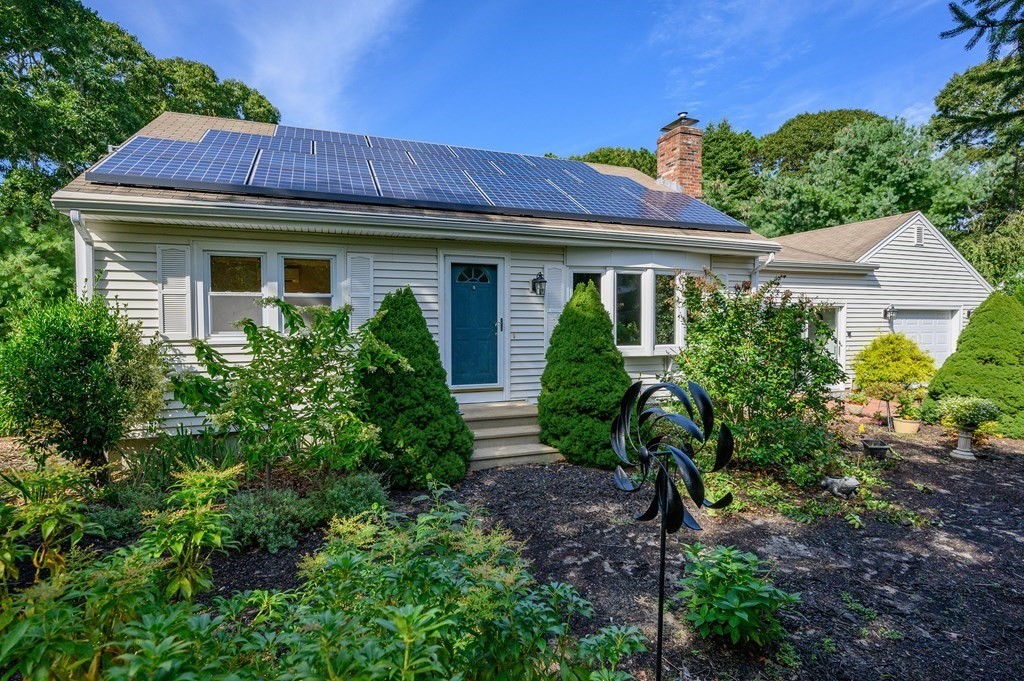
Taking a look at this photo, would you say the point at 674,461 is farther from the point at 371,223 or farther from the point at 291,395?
the point at 371,223

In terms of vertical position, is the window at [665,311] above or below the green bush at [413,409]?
above

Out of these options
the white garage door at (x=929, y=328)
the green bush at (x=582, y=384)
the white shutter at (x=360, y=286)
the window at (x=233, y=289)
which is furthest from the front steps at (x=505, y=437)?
the white garage door at (x=929, y=328)

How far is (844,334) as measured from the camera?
12234 mm

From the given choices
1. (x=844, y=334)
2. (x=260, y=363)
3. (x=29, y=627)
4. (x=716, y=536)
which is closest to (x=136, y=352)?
(x=260, y=363)

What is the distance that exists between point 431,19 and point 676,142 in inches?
233

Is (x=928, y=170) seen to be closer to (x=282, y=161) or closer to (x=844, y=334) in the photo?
(x=844, y=334)

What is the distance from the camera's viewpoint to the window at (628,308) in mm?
8016

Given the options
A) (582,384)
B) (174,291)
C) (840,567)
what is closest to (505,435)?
(582,384)

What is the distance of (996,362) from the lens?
8086 mm

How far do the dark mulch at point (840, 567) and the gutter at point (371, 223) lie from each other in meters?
3.34

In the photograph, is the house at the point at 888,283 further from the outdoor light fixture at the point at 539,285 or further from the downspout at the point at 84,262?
the downspout at the point at 84,262

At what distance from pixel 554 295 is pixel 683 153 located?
5823mm

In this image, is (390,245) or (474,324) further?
(474,324)

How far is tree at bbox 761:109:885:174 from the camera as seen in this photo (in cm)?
3127
